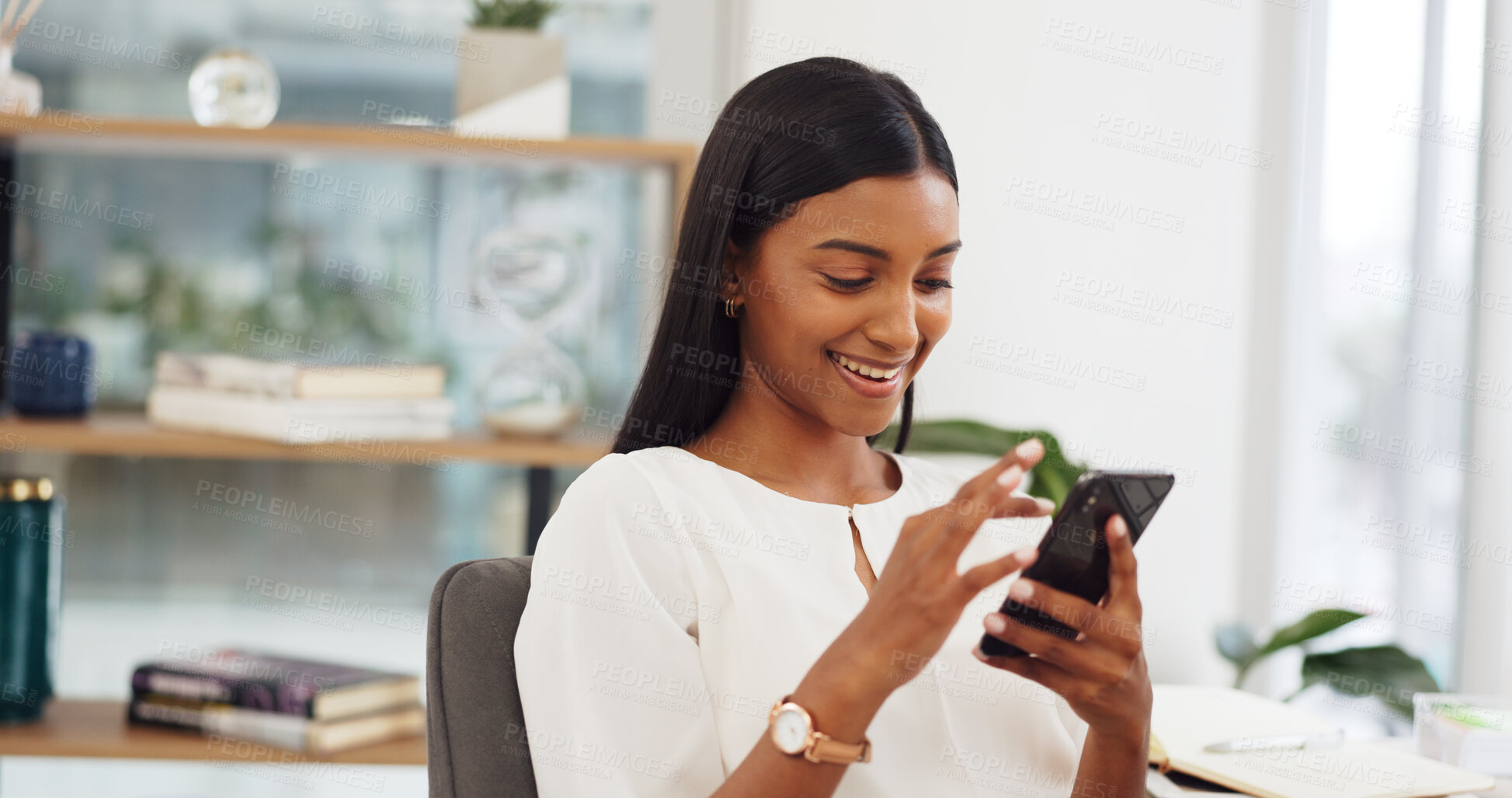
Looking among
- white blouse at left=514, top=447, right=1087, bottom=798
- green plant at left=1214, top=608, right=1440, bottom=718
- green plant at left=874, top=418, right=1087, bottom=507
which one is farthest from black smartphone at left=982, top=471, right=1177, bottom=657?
green plant at left=1214, top=608, right=1440, bottom=718

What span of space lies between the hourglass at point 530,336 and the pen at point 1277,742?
1144 mm

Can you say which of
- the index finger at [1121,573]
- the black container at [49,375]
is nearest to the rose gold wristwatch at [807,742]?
the index finger at [1121,573]

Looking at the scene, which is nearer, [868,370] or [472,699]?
[472,699]

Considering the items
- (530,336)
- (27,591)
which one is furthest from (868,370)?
(27,591)

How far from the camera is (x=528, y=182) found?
230 cm

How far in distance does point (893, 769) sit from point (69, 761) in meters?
1.84

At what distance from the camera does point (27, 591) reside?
6.29 ft

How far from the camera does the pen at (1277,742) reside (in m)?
1.27

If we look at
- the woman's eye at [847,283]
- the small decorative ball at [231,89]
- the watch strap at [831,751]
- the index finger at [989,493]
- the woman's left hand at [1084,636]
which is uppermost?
the small decorative ball at [231,89]

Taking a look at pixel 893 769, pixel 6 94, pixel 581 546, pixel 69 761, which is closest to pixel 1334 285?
pixel 893 769

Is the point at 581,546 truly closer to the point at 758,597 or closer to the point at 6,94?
the point at 758,597

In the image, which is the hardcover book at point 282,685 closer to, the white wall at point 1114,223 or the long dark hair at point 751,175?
the long dark hair at point 751,175

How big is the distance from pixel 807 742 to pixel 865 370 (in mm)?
392

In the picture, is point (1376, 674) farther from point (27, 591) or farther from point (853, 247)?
point (27, 591)
